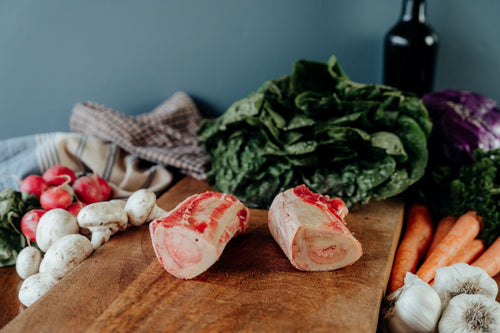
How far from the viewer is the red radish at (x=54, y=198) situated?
157cm

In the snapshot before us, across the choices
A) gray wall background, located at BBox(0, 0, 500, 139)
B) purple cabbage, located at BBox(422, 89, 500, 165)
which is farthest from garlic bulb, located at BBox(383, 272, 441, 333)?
gray wall background, located at BBox(0, 0, 500, 139)

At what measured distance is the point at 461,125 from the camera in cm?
189

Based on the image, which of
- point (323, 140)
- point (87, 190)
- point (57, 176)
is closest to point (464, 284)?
point (323, 140)

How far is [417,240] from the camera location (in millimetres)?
1647

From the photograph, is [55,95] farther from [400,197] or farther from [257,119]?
[400,197]

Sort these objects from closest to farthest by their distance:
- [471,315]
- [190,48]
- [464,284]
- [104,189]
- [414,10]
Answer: [471,315] → [464,284] → [104,189] → [414,10] → [190,48]

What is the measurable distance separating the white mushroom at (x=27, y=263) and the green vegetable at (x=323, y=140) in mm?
738

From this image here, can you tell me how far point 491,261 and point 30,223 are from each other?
1.62 meters

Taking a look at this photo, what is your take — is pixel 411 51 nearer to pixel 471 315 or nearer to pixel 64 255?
pixel 471 315

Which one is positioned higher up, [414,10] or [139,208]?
[414,10]

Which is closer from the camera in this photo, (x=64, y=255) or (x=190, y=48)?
(x=64, y=255)

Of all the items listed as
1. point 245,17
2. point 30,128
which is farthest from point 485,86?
point 30,128

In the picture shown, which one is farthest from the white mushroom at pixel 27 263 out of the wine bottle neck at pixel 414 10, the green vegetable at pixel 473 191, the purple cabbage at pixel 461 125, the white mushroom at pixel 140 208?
the wine bottle neck at pixel 414 10

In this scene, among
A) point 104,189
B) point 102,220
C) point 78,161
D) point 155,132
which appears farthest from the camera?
point 155,132
